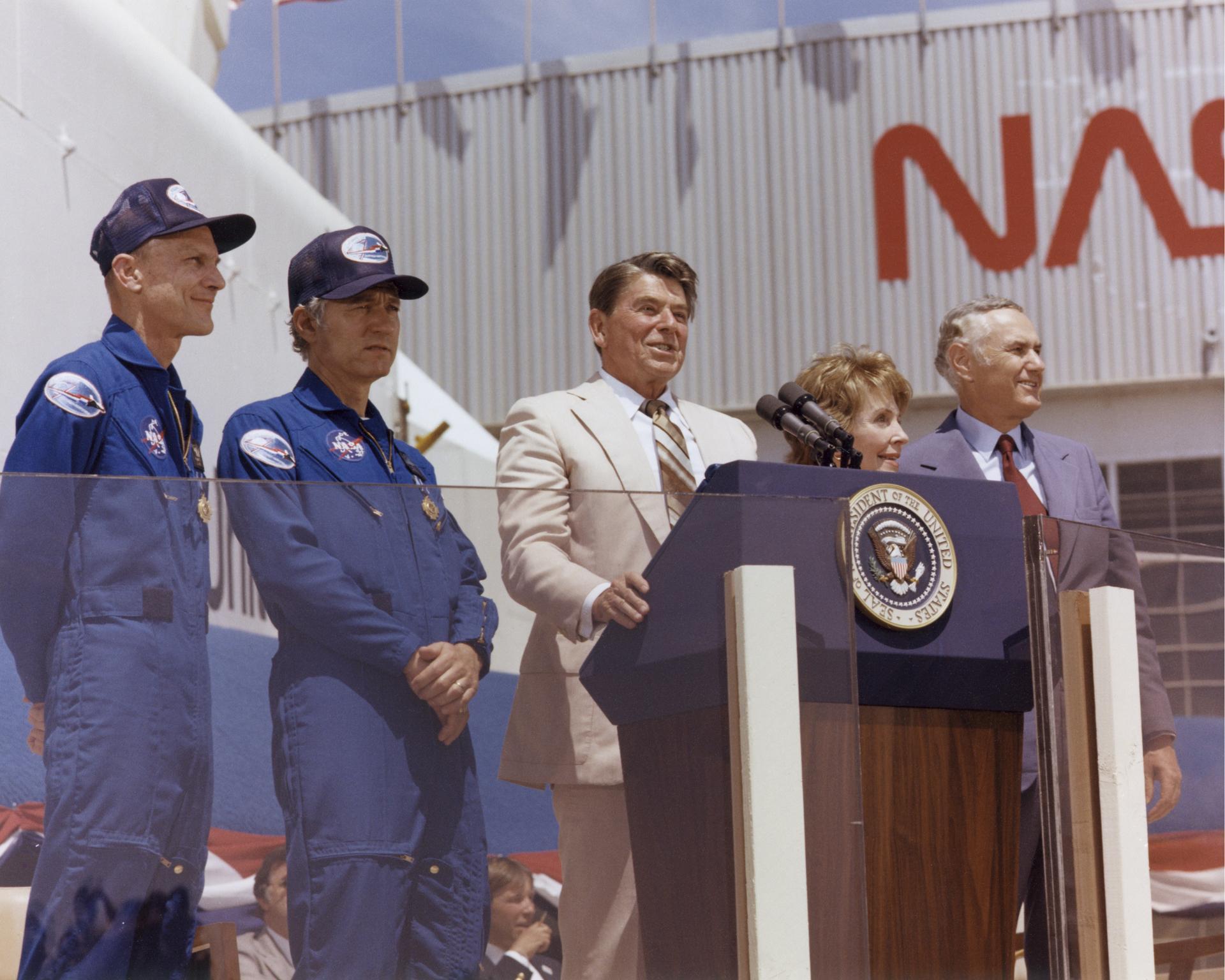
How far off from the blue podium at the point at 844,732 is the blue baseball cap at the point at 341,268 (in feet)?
2.90

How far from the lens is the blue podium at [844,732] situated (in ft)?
6.82

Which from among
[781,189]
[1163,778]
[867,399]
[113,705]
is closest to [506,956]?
[113,705]

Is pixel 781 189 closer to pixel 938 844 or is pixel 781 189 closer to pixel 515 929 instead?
pixel 938 844

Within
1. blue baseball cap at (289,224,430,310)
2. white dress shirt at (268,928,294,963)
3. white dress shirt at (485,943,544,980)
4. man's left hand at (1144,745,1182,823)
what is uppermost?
blue baseball cap at (289,224,430,310)

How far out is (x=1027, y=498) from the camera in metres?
3.04

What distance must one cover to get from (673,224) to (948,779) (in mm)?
11594

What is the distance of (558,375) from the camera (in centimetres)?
1363

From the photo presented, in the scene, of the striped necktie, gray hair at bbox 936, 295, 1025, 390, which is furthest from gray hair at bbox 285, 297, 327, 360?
gray hair at bbox 936, 295, 1025, 390

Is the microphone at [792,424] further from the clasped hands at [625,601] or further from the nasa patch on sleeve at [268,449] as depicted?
the nasa patch on sleeve at [268,449]

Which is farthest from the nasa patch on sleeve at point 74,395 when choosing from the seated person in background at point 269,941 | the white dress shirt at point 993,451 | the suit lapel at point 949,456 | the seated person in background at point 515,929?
the white dress shirt at point 993,451

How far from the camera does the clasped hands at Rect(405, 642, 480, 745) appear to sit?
78.4 inches

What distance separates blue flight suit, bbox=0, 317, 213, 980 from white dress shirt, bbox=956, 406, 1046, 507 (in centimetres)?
185

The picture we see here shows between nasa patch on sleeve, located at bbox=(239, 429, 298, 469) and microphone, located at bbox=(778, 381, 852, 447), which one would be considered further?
microphone, located at bbox=(778, 381, 852, 447)

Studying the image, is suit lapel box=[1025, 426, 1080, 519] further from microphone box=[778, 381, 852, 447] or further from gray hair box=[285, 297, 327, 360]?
gray hair box=[285, 297, 327, 360]
